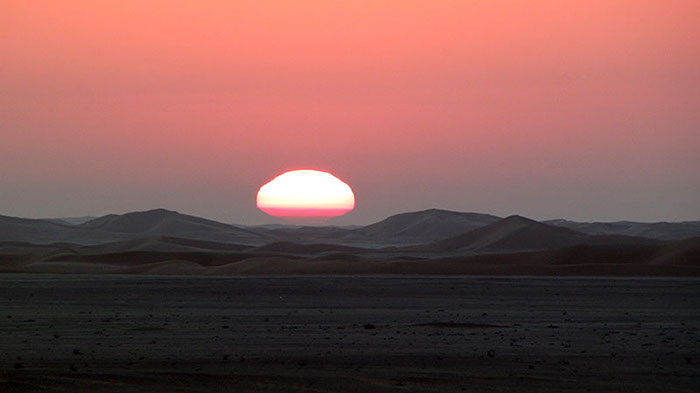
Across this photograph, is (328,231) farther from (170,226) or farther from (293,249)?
(293,249)

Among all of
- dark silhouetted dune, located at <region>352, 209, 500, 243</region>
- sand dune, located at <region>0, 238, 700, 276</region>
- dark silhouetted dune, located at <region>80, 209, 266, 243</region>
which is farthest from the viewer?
dark silhouetted dune, located at <region>352, 209, 500, 243</region>

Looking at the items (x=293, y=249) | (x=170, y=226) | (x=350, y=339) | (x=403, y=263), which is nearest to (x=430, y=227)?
(x=170, y=226)

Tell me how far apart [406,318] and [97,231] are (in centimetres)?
13385

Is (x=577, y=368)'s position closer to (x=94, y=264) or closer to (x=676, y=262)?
(x=676, y=262)

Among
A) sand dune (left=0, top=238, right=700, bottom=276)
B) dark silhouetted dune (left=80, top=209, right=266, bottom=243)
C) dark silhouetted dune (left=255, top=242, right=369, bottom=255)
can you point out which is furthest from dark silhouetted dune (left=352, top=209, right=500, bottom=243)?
sand dune (left=0, top=238, right=700, bottom=276)

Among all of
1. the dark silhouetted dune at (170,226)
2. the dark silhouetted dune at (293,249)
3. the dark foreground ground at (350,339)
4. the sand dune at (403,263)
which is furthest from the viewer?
the dark silhouetted dune at (170,226)

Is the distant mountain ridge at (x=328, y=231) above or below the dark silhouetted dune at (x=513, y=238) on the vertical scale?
above

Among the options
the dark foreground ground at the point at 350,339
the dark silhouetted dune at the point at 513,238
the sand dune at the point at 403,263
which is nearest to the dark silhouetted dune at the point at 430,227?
the dark silhouetted dune at the point at 513,238

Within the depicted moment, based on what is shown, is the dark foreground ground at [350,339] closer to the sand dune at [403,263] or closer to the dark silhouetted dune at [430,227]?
the sand dune at [403,263]

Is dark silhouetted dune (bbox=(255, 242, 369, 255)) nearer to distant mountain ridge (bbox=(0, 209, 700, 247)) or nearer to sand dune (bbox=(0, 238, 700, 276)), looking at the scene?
distant mountain ridge (bbox=(0, 209, 700, 247))

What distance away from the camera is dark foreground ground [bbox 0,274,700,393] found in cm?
1669

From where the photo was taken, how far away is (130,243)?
97.7 m

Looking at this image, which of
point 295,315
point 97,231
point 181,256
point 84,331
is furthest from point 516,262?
point 97,231

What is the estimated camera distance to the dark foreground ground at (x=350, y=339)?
16.7 metres
